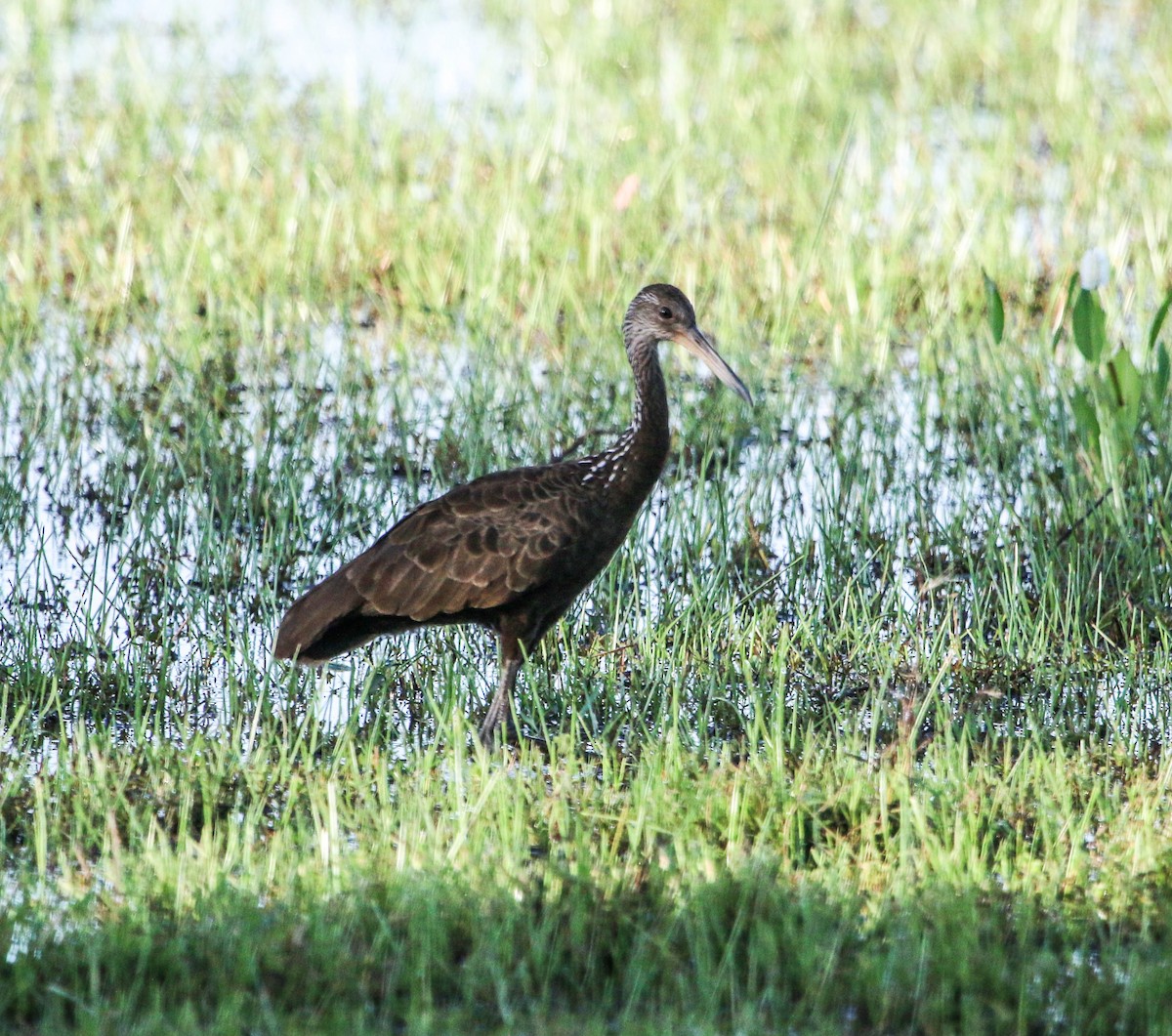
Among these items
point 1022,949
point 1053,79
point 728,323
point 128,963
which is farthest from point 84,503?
point 1053,79

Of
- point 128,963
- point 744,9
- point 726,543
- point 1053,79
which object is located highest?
point 744,9

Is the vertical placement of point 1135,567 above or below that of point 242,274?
below

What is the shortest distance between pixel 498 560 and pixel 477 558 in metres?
0.06

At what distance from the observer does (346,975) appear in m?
3.80

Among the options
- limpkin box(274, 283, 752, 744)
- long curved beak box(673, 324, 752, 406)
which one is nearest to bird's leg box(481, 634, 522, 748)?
limpkin box(274, 283, 752, 744)

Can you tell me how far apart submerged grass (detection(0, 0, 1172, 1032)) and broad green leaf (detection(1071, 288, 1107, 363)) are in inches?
15.6

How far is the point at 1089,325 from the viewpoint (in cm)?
693

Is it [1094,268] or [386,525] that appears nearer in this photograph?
[1094,268]

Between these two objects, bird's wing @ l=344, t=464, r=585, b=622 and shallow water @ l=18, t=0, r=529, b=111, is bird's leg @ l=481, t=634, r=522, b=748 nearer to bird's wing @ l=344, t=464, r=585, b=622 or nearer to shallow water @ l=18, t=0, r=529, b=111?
bird's wing @ l=344, t=464, r=585, b=622

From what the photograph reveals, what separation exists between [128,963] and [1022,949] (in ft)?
6.06

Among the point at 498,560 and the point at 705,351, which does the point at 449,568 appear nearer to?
the point at 498,560

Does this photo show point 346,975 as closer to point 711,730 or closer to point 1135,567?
point 711,730

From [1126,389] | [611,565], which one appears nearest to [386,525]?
[611,565]

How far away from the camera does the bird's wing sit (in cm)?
544
